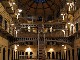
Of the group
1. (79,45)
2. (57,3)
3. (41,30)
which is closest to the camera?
(79,45)

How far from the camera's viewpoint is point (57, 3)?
162 ft

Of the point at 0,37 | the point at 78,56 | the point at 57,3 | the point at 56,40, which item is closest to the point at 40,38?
the point at 56,40

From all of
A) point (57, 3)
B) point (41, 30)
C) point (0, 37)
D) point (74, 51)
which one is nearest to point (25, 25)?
point (41, 30)

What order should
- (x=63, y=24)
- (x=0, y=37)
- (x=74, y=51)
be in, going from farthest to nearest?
(x=63, y=24) < (x=74, y=51) < (x=0, y=37)

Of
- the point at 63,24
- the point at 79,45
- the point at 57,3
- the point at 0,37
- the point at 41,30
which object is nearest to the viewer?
the point at 0,37

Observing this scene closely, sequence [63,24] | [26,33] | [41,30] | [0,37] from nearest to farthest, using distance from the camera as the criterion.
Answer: [0,37] < [41,30] < [63,24] < [26,33]

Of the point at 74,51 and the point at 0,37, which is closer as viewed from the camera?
the point at 0,37

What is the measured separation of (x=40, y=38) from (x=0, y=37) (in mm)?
8813

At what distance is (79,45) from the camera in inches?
1111

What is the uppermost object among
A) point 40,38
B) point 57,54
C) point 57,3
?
point 57,3

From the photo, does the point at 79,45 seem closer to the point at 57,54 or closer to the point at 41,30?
the point at 41,30

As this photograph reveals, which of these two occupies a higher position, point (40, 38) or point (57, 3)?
point (57, 3)

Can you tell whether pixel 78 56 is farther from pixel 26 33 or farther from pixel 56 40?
pixel 26 33

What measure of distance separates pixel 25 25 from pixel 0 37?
36.4ft
